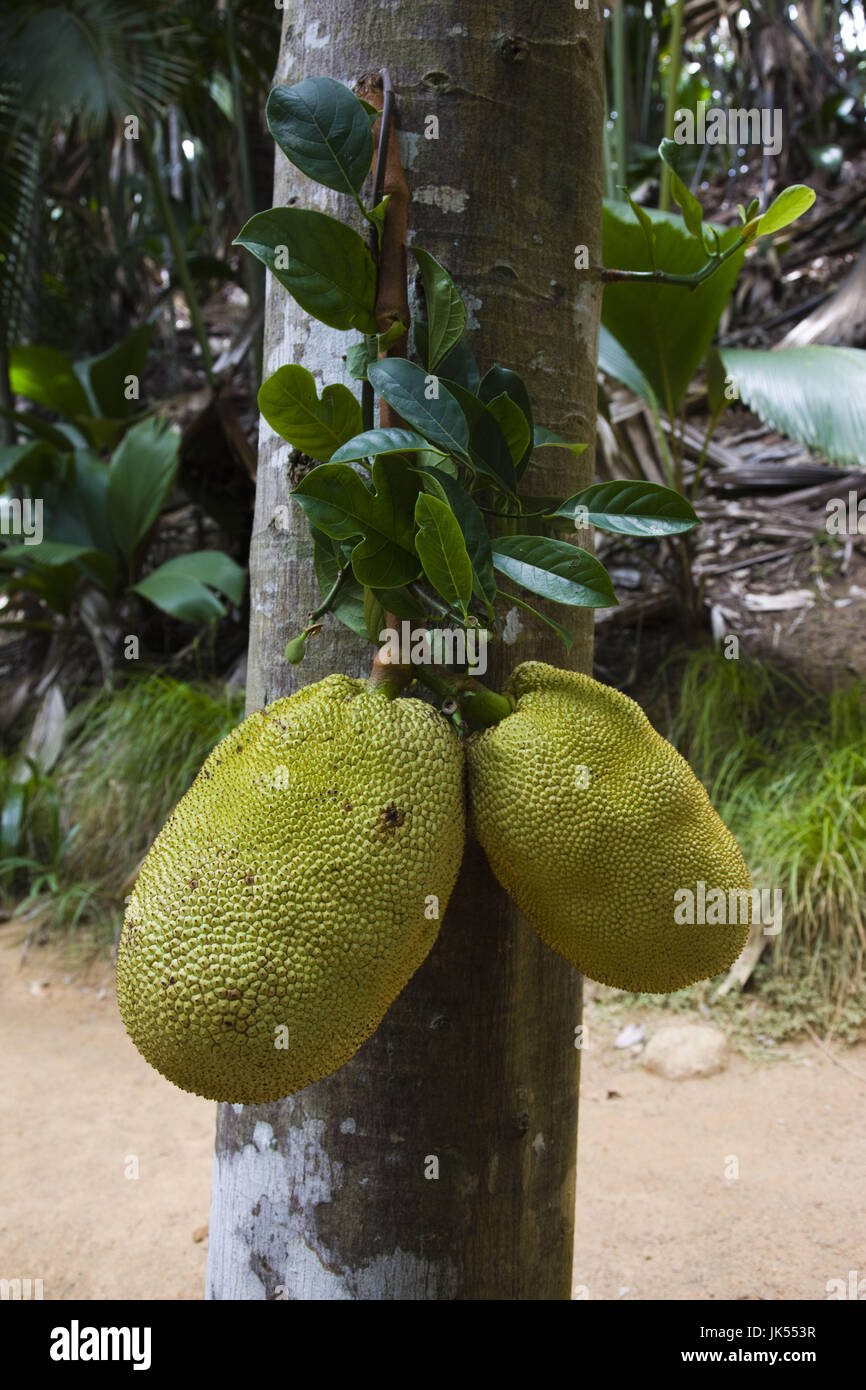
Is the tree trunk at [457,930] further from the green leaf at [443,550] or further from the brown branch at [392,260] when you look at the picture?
the green leaf at [443,550]

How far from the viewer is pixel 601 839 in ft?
2.04

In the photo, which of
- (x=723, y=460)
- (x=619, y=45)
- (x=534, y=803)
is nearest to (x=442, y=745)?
(x=534, y=803)

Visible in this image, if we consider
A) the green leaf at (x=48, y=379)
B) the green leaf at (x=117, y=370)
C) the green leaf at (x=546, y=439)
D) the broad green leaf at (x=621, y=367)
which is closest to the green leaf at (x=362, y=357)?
the green leaf at (x=546, y=439)

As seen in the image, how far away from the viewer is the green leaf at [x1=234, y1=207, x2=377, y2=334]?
65cm

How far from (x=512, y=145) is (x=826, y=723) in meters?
2.22

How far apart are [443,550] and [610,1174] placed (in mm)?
1588

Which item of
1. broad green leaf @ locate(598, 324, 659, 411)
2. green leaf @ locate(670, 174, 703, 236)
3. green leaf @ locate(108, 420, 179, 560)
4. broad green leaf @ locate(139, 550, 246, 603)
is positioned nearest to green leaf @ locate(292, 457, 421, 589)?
green leaf @ locate(670, 174, 703, 236)

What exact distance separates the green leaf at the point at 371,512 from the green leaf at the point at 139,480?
2.79 metres

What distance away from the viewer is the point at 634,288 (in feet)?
7.52

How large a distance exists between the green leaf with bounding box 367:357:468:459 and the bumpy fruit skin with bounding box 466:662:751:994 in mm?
177

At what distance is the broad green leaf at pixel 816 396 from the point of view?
2.33 meters

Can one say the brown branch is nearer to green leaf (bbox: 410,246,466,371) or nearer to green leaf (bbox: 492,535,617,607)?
green leaf (bbox: 410,246,466,371)

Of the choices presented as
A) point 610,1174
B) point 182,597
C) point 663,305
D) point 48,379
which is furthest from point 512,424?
point 48,379

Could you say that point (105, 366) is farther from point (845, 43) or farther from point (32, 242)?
point (845, 43)
